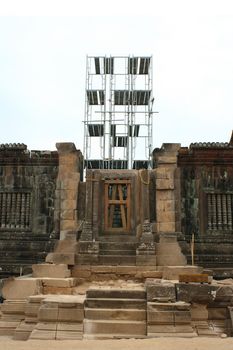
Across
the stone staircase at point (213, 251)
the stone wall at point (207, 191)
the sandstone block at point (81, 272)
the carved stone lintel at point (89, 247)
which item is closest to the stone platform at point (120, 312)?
the sandstone block at point (81, 272)

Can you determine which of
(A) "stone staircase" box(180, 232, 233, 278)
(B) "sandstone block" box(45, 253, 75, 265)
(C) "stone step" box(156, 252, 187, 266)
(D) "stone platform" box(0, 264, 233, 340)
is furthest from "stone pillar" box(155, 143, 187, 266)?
(D) "stone platform" box(0, 264, 233, 340)

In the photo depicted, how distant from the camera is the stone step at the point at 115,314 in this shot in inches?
291

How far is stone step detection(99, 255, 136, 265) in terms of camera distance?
35.7 feet

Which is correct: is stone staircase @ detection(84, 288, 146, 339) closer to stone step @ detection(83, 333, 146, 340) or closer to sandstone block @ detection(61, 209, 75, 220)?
stone step @ detection(83, 333, 146, 340)

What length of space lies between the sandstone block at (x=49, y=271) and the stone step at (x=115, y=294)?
7.73 feet

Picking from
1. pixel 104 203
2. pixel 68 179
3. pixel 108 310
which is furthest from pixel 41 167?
pixel 108 310

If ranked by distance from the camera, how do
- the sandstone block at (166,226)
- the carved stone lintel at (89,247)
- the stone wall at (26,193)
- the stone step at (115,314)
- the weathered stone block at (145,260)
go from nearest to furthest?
the stone step at (115,314), the weathered stone block at (145,260), the carved stone lintel at (89,247), the sandstone block at (166,226), the stone wall at (26,193)

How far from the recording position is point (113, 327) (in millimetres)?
7227

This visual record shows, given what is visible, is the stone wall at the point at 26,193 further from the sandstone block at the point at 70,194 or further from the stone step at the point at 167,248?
the stone step at the point at 167,248

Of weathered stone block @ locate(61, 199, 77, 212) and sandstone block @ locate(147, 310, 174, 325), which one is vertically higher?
weathered stone block @ locate(61, 199, 77, 212)

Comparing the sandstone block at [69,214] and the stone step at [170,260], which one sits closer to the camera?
the stone step at [170,260]

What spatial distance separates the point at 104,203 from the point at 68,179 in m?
1.60

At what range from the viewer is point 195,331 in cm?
734

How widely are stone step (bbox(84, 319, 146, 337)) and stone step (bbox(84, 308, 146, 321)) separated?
0.13m
